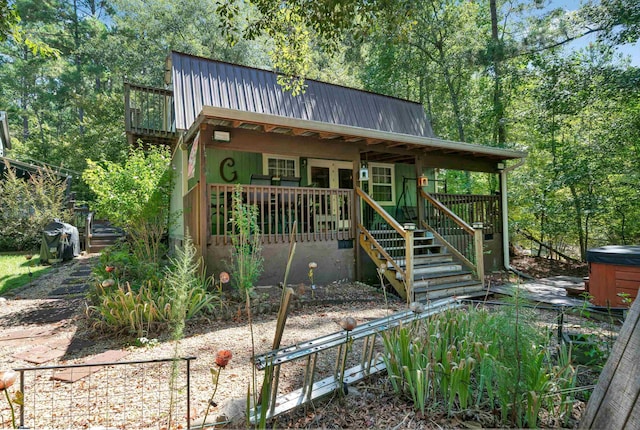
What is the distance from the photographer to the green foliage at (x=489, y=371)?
186 centimetres

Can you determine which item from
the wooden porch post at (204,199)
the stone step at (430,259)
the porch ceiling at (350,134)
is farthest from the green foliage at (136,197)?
the stone step at (430,259)

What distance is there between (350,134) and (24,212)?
1167 centimetres

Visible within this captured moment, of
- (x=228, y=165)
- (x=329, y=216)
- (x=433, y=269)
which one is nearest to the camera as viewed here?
(x=433, y=269)

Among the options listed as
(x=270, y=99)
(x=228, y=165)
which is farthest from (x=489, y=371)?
(x=270, y=99)

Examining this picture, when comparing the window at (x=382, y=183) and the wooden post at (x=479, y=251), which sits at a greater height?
the window at (x=382, y=183)

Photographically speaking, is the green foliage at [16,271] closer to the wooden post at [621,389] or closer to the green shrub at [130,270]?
the green shrub at [130,270]

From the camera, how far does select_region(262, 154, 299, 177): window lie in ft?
27.9

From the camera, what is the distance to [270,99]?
9.05 meters

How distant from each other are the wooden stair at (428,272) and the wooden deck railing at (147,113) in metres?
6.10

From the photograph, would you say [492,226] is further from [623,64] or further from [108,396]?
[108,396]

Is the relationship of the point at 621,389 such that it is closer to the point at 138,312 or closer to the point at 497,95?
the point at 138,312

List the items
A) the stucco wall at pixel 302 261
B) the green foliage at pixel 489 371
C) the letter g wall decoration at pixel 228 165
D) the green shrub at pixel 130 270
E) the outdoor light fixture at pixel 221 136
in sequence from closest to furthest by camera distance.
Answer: the green foliage at pixel 489 371
the green shrub at pixel 130 270
the outdoor light fixture at pixel 221 136
the stucco wall at pixel 302 261
the letter g wall decoration at pixel 228 165

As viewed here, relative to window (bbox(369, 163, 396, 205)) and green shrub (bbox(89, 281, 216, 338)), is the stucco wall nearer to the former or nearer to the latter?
green shrub (bbox(89, 281, 216, 338))

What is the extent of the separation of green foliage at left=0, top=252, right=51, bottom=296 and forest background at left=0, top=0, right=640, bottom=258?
16.4 ft
